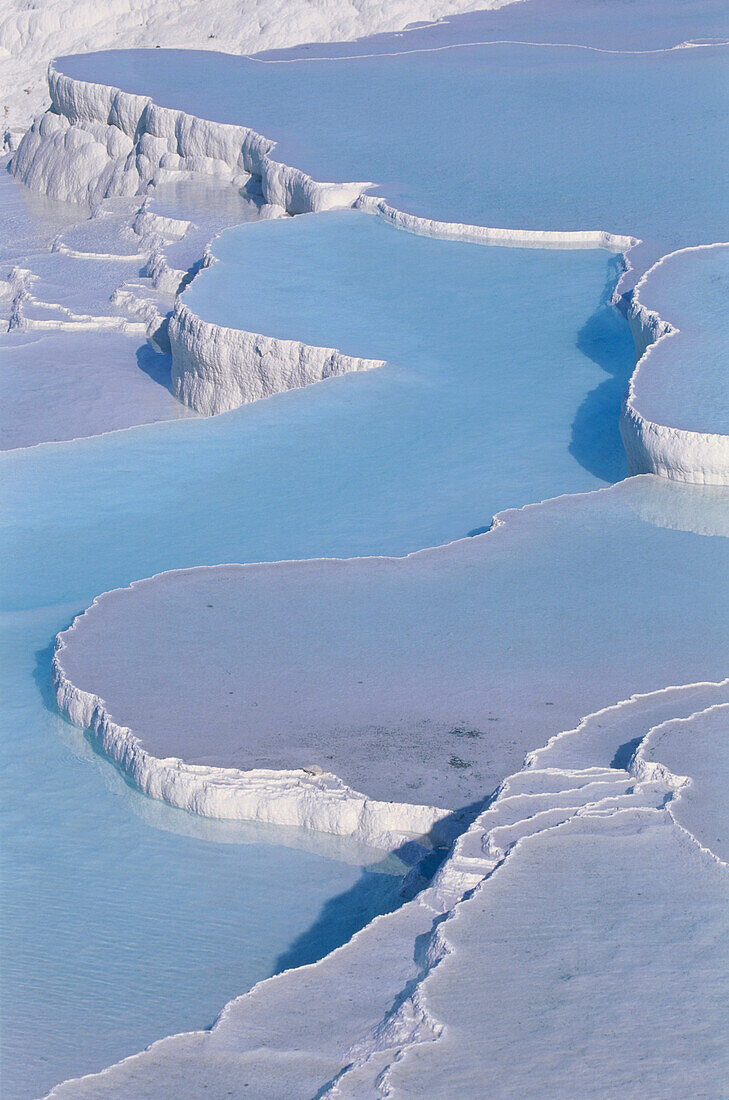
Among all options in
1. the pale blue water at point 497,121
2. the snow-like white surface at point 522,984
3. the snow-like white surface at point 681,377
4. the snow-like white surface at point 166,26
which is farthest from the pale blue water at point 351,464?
the snow-like white surface at point 166,26

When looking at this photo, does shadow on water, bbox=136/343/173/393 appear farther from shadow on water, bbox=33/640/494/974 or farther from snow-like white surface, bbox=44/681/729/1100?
snow-like white surface, bbox=44/681/729/1100

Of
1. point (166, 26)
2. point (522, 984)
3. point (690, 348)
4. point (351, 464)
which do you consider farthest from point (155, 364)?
point (166, 26)

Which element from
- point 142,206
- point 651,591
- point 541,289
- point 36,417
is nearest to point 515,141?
point 541,289

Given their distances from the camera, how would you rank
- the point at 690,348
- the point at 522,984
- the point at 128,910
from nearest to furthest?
the point at 522,984 → the point at 128,910 → the point at 690,348

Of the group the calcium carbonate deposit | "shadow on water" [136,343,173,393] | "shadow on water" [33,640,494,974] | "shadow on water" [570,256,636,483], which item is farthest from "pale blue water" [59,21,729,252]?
"shadow on water" [33,640,494,974]

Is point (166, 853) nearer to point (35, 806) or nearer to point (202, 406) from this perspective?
point (35, 806)

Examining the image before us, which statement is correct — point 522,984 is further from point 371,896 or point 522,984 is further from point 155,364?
point 155,364
